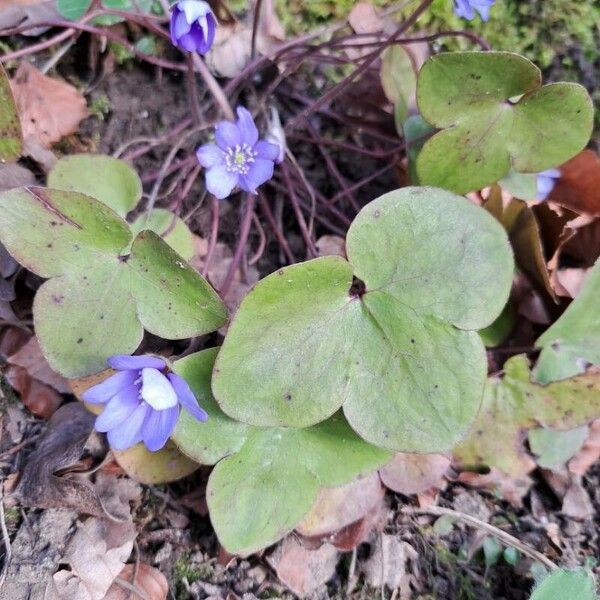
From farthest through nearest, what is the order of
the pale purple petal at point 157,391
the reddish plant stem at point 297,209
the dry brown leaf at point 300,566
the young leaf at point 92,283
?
the reddish plant stem at point 297,209, the dry brown leaf at point 300,566, the young leaf at point 92,283, the pale purple petal at point 157,391

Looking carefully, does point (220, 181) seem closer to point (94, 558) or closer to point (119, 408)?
point (119, 408)

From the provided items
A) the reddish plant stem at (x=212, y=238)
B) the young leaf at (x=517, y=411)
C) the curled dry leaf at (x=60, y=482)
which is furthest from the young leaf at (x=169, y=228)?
the young leaf at (x=517, y=411)

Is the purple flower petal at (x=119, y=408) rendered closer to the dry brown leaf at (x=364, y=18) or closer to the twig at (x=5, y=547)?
the twig at (x=5, y=547)

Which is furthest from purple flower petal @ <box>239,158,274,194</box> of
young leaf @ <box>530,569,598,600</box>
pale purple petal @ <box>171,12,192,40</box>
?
young leaf @ <box>530,569,598,600</box>

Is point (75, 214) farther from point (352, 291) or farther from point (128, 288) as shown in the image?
point (352, 291)

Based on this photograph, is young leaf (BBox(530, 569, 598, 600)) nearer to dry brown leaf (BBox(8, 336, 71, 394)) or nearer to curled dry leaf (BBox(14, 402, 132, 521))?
curled dry leaf (BBox(14, 402, 132, 521))

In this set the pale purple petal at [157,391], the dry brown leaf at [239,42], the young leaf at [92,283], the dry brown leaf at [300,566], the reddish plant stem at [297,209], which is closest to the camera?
the pale purple petal at [157,391]

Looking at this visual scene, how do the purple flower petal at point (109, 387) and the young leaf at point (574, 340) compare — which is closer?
the purple flower petal at point (109, 387)

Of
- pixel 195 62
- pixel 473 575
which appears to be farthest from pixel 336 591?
pixel 195 62
